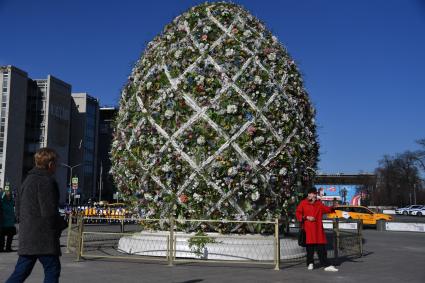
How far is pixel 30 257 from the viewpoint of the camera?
5441mm

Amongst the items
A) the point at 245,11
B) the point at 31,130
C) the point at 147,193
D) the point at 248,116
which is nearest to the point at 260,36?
the point at 245,11

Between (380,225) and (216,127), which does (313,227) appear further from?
(380,225)

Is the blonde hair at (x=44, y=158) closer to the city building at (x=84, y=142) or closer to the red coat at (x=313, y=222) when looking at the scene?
the red coat at (x=313, y=222)

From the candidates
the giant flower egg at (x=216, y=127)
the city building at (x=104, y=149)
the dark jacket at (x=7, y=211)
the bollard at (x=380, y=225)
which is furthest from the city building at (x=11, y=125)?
the giant flower egg at (x=216, y=127)

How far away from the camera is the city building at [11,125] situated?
252 ft

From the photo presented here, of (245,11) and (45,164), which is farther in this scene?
(245,11)

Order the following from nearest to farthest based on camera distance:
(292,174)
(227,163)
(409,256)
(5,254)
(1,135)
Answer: (227,163) < (292,174) < (5,254) < (409,256) < (1,135)

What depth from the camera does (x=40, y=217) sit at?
5406 mm

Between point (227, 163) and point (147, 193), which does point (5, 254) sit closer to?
point (147, 193)

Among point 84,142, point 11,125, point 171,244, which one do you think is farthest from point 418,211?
point 84,142

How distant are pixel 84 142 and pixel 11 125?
24.4 meters

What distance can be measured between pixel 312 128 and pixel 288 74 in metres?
1.45

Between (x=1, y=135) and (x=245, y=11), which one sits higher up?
(x=1, y=135)

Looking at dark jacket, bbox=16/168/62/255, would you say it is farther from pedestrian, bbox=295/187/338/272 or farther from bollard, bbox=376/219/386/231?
bollard, bbox=376/219/386/231
